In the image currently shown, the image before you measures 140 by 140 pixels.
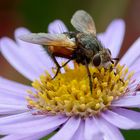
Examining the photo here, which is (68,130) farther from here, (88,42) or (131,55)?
(131,55)

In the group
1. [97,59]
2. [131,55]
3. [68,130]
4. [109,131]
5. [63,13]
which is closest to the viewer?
[109,131]

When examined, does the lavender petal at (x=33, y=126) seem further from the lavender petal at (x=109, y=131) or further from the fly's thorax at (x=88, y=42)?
the fly's thorax at (x=88, y=42)

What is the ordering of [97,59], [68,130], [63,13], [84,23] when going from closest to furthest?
[68,130] → [97,59] → [84,23] → [63,13]

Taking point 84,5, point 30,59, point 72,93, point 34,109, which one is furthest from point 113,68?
point 84,5

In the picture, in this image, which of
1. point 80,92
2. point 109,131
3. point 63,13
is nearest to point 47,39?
point 80,92

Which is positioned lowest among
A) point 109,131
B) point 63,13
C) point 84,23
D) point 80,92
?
point 109,131

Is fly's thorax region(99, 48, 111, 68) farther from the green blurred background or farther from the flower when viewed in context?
the green blurred background

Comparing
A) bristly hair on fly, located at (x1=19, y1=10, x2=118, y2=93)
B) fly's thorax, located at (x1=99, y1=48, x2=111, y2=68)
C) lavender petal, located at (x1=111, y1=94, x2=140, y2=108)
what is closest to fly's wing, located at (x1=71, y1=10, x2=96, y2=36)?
bristly hair on fly, located at (x1=19, y1=10, x2=118, y2=93)
